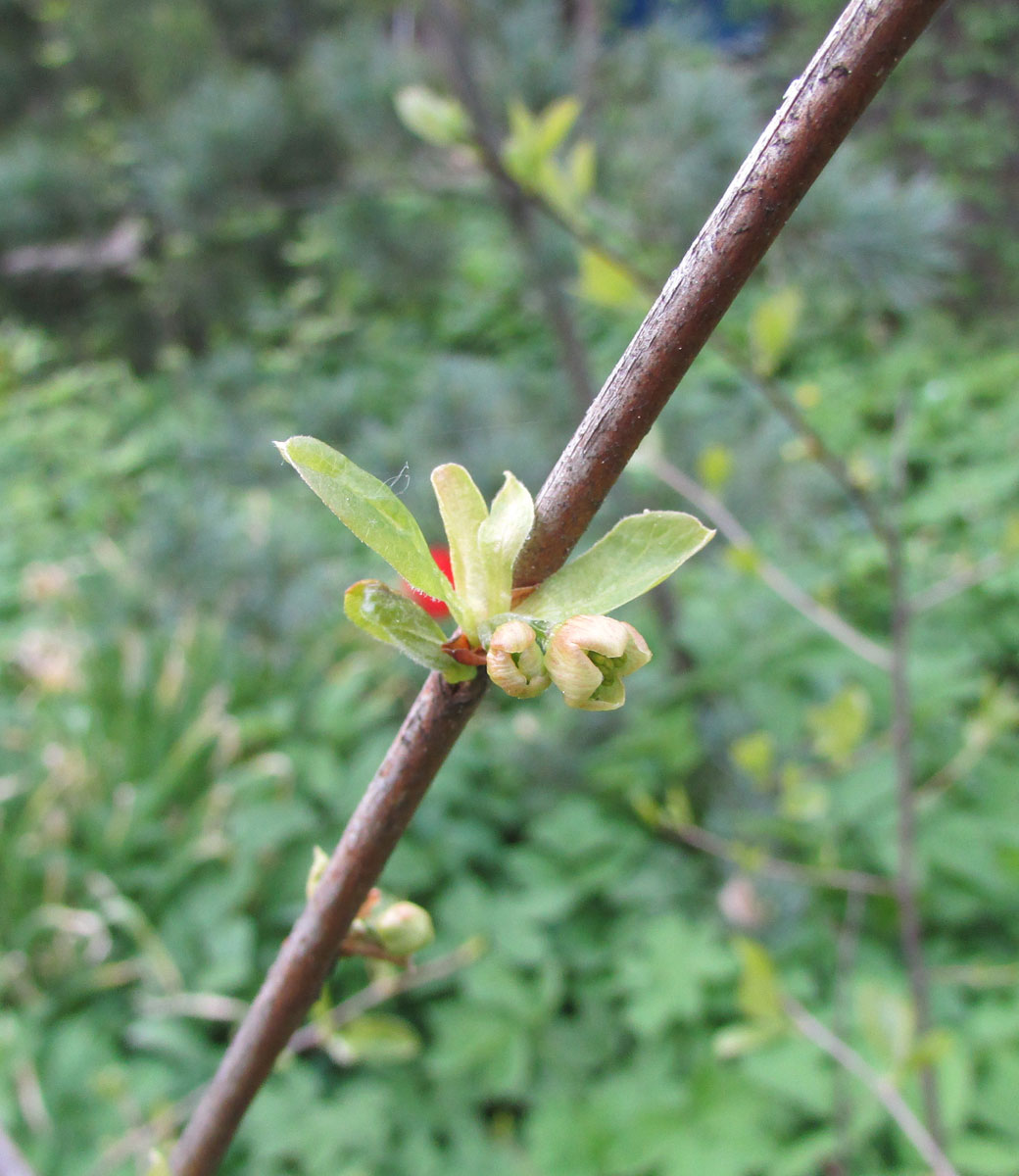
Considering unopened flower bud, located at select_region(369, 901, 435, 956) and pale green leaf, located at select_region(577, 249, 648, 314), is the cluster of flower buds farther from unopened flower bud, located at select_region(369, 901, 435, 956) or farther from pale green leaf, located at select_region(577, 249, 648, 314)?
pale green leaf, located at select_region(577, 249, 648, 314)

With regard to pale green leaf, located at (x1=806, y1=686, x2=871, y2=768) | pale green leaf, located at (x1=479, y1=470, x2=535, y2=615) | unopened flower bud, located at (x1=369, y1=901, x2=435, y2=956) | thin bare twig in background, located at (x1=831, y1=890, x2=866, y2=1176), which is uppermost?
Answer: pale green leaf, located at (x1=479, y1=470, x2=535, y2=615)

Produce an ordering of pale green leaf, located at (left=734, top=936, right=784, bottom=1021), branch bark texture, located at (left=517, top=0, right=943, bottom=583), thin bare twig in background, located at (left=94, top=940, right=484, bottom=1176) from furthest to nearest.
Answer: thin bare twig in background, located at (left=94, top=940, right=484, bottom=1176) < pale green leaf, located at (left=734, top=936, right=784, bottom=1021) < branch bark texture, located at (left=517, top=0, right=943, bottom=583)

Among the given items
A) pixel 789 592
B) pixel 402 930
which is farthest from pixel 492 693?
pixel 402 930

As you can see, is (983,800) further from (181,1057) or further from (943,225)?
(181,1057)

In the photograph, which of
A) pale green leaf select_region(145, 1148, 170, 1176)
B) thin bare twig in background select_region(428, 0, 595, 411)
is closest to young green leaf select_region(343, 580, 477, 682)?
pale green leaf select_region(145, 1148, 170, 1176)

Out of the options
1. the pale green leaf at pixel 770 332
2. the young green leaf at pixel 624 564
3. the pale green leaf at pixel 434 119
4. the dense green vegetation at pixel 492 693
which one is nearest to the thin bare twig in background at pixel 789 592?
the dense green vegetation at pixel 492 693

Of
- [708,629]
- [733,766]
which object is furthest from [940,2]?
[708,629]

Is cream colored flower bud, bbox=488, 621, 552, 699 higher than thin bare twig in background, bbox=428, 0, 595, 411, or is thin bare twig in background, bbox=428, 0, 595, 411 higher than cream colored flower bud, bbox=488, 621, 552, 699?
cream colored flower bud, bbox=488, 621, 552, 699
